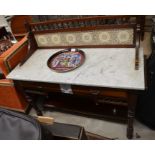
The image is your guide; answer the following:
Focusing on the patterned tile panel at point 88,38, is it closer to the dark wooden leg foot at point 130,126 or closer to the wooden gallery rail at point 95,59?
the wooden gallery rail at point 95,59

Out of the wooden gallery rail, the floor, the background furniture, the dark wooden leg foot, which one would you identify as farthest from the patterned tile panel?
the floor

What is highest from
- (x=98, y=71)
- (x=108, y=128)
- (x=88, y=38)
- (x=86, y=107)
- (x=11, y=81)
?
(x=88, y=38)

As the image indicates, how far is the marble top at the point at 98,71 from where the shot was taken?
110 cm

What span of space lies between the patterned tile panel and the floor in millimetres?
699

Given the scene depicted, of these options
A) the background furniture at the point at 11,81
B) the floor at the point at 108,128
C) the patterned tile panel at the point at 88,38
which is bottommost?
the floor at the point at 108,128

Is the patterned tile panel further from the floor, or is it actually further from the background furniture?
the floor

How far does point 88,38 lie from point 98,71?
346mm

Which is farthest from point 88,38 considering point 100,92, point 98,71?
point 100,92

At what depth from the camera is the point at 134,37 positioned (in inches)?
51.0

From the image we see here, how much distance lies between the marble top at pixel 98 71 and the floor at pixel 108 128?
0.61m

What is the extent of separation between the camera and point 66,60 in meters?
1.40

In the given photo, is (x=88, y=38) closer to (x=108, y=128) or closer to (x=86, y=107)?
(x=86, y=107)

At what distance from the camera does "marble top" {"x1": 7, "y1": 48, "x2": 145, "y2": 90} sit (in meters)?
1.10

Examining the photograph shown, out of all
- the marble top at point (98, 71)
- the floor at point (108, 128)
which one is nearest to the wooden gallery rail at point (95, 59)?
the marble top at point (98, 71)
